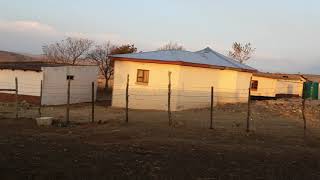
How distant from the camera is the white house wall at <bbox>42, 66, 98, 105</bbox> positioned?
35.8 m

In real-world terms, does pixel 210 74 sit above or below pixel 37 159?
above

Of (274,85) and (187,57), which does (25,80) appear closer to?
(187,57)

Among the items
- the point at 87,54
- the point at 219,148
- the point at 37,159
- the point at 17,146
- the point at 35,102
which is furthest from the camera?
the point at 87,54

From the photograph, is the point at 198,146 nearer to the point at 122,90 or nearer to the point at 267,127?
the point at 267,127

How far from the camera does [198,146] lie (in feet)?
49.9

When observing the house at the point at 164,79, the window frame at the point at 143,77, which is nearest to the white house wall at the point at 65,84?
the house at the point at 164,79

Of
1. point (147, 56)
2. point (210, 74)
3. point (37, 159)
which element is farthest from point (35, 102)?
point (37, 159)

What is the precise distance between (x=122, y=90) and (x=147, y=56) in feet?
8.67

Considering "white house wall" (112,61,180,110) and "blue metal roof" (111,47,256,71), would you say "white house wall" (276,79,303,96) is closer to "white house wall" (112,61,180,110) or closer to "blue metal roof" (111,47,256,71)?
"blue metal roof" (111,47,256,71)

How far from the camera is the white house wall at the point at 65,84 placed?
117 ft

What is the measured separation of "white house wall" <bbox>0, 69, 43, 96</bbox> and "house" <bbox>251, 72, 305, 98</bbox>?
69.5 ft

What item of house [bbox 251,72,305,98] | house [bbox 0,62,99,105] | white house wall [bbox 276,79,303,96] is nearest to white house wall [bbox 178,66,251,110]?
house [bbox 0,62,99,105]

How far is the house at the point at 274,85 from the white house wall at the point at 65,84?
1652cm

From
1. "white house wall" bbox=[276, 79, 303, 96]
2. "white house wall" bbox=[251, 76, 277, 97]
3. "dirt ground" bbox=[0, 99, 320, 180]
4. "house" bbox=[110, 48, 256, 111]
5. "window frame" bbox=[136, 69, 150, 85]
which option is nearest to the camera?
"dirt ground" bbox=[0, 99, 320, 180]
